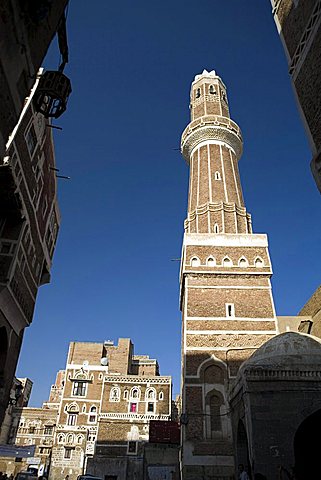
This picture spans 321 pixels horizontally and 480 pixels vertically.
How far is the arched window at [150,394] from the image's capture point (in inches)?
1647

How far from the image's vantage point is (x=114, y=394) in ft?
133

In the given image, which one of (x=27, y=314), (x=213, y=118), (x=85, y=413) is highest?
(x=213, y=118)

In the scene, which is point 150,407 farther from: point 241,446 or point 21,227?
point 21,227

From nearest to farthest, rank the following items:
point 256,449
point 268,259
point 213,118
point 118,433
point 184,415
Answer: point 256,449, point 184,415, point 268,259, point 213,118, point 118,433

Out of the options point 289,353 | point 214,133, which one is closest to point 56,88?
point 289,353

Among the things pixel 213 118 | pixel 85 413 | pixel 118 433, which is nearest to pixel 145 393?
pixel 118 433

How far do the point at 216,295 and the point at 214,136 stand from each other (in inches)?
625

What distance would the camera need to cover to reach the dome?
1409 centimetres

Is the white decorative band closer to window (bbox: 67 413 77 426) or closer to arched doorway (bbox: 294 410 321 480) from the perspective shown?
arched doorway (bbox: 294 410 321 480)

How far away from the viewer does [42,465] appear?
4606 cm

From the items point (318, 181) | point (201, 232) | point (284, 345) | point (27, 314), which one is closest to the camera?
point (318, 181)

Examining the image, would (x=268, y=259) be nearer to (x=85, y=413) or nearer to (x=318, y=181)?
(x=318, y=181)

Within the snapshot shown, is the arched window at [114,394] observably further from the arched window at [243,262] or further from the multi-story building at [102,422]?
the arched window at [243,262]

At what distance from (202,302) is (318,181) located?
18.4m
